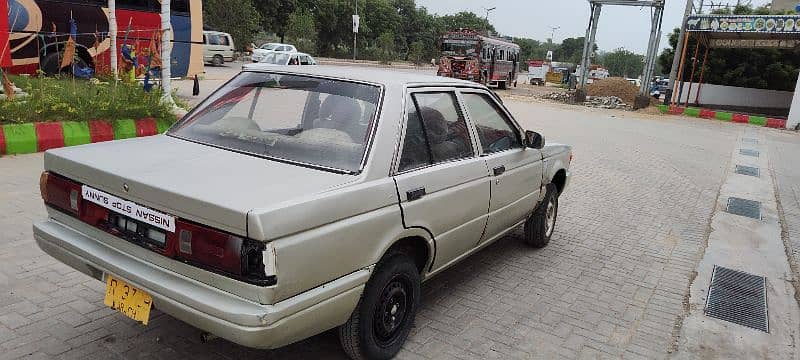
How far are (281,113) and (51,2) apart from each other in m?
11.3

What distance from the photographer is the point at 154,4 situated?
46.0ft

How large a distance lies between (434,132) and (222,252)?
1.64 metres

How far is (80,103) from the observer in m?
7.73

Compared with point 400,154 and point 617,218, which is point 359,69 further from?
point 617,218

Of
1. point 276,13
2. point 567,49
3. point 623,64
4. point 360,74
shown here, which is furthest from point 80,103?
point 567,49

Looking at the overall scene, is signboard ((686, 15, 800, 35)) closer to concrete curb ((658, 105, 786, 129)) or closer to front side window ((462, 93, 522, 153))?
concrete curb ((658, 105, 786, 129))

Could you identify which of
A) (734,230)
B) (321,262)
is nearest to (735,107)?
(734,230)

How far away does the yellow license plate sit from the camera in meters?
2.54

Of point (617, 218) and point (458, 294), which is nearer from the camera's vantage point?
point (458, 294)

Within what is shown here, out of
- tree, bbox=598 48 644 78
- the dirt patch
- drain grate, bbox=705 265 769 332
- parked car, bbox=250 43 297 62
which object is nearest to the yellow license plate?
drain grate, bbox=705 265 769 332

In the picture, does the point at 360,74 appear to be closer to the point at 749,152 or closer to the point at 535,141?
the point at 535,141

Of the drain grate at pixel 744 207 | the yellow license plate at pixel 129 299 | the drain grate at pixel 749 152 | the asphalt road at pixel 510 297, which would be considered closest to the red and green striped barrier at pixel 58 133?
the asphalt road at pixel 510 297

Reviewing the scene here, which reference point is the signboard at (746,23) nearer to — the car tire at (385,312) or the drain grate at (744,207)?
the drain grate at (744,207)

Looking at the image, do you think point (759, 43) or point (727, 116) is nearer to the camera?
point (727, 116)
